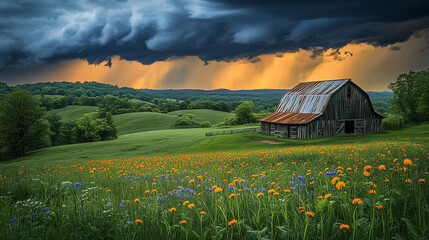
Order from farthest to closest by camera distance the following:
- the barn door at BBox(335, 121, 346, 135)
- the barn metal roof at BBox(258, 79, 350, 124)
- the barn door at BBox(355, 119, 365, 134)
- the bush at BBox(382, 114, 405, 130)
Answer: the bush at BBox(382, 114, 405, 130) < the barn door at BBox(355, 119, 365, 134) < the barn door at BBox(335, 121, 346, 135) < the barn metal roof at BBox(258, 79, 350, 124)

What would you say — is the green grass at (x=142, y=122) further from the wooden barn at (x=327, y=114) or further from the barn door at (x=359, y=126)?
the barn door at (x=359, y=126)

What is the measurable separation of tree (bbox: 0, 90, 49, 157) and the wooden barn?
167 ft

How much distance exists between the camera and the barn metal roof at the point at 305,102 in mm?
47031

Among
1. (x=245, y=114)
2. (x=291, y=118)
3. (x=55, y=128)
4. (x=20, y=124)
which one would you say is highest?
(x=245, y=114)

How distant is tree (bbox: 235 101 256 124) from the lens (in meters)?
112

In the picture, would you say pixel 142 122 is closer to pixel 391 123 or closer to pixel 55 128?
pixel 55 128

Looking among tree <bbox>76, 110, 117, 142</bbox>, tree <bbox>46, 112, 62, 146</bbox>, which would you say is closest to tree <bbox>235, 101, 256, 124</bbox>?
tree <bbox>76, 110, 117, 142</bbox>

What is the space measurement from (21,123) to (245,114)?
7770 cm

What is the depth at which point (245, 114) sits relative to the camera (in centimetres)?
11300

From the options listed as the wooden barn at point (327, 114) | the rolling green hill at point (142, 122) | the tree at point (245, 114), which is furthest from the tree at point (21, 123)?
the tree at point (245, 114)

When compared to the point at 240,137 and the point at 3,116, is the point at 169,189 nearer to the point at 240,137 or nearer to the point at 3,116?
the point at 240,137

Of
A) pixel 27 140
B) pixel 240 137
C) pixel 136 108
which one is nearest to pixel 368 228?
pixel 240 137

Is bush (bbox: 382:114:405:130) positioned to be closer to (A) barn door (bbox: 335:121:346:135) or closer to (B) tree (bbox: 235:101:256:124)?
(A) barn door (bbox: 335:121:346:135)

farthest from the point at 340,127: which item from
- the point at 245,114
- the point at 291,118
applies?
the point at 245,114
